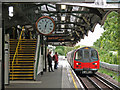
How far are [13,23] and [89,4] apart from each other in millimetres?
4608

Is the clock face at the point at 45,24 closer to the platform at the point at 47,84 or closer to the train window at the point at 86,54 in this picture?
the platform at the point at 47,84

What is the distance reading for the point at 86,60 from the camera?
18453 mm

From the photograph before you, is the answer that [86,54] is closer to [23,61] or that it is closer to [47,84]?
[23,61]

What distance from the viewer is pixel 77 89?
936 centimetres

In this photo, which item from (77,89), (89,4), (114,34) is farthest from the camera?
(114,34)

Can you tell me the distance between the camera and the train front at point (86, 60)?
18.3m

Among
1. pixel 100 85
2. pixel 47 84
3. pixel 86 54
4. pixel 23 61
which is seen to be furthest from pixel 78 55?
pixel 47 84

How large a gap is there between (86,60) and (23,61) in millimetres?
6996

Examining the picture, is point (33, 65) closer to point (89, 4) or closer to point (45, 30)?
point (45, 30)

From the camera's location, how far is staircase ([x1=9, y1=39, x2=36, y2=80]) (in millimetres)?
12180

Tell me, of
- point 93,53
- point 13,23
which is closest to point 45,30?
point 13,23

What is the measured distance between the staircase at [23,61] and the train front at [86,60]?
505cm

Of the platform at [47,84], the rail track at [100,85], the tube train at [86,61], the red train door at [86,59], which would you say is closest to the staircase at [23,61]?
the platform at [47,84]

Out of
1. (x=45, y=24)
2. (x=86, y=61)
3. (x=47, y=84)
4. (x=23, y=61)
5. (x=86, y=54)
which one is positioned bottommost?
(x=47, y=84)
